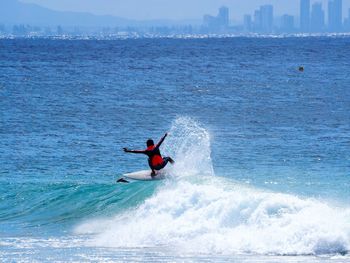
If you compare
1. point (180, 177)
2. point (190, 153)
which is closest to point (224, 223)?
point (180, 177)

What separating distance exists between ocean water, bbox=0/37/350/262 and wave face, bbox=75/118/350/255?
0.12 feet

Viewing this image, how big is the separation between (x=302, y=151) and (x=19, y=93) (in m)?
32.1

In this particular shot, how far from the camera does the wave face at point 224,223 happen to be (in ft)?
71.8

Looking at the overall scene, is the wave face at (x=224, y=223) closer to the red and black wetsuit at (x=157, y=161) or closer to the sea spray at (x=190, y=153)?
the red and black wetsuit at (x=157, y=161)

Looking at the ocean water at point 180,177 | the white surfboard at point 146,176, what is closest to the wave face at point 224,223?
the ocean water at point 180,177

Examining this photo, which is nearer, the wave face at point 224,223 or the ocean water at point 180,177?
the wave face at point 224,223

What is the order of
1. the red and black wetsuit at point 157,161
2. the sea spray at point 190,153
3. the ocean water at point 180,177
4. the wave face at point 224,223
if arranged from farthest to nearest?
→ the sea spray at point 190,153, the red and black wetsuit at point 157,161, the ocean water at point 180,177, the wave face at point 224,223

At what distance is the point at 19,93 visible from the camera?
64750mm

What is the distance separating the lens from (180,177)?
28.5 m

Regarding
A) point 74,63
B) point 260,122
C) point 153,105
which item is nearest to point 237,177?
point 260,122

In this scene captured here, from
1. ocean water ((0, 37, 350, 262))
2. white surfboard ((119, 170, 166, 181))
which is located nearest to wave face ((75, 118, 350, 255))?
ocean water ((0, 37, 350, 262))

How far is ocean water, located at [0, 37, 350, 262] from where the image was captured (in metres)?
22.2

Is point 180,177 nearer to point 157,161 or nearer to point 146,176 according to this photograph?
point 157,161

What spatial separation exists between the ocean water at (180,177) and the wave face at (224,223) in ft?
0.12
